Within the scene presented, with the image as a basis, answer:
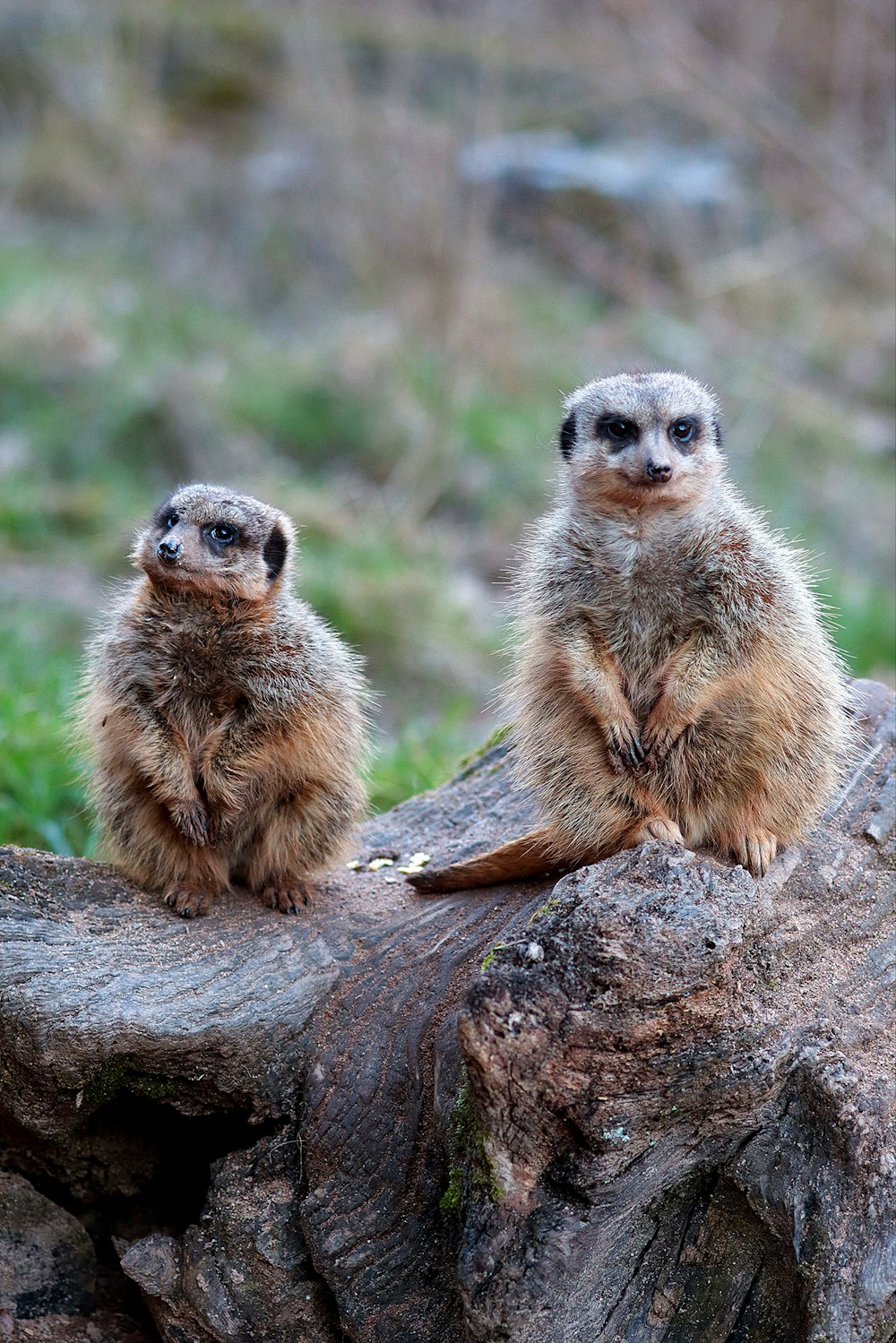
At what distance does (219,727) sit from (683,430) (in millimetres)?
1304

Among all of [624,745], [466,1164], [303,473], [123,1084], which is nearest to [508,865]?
[624,745]

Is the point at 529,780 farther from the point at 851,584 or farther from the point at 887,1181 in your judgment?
the point at 851,584

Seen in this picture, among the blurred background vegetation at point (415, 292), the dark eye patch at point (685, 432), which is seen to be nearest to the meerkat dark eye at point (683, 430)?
the dark eye patch at point (685, 432)

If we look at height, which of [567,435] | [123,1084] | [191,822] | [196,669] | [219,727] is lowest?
[123,1084]

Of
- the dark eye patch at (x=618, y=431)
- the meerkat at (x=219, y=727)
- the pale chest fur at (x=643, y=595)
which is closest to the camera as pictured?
the pale chest fur at (x=643, y=595)

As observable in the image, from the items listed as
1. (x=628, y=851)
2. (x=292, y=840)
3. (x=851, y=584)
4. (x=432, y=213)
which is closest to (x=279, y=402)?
(x=432, y=213)

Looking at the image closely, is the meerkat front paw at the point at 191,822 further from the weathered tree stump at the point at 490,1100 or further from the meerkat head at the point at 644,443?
the meerkat head at the point at 644,443

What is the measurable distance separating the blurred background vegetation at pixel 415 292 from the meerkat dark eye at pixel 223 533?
4.98ft

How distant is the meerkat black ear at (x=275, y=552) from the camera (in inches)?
138

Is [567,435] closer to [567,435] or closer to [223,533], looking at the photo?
[567,435]

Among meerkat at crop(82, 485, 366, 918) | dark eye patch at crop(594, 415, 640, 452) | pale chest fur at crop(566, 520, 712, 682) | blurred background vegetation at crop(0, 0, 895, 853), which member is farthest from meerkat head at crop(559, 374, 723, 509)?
blurred background vegetation at crop(0, 0, 895, 853)

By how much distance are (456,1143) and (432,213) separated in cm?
735

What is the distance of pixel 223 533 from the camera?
3471 millimetres

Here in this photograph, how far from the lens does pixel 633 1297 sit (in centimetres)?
255
